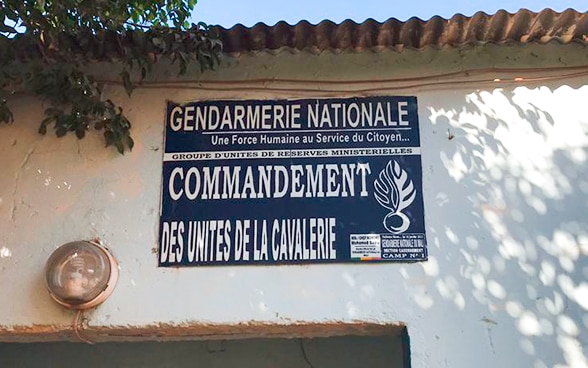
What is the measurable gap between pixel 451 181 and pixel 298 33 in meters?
1.19

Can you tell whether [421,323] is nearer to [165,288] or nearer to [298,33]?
[165,288]

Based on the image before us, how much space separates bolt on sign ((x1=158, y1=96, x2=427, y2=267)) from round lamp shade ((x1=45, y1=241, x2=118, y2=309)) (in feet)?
1.01

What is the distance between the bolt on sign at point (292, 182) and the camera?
4004 mm

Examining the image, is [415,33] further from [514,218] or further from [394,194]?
[514,218]

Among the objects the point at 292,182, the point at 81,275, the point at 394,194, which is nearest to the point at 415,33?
the point at 394,194

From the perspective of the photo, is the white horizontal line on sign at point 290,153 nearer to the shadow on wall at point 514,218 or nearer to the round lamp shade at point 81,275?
the shadow on wall at point 514,218

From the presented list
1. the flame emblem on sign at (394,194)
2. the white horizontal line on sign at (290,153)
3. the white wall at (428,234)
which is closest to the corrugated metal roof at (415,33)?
the white wall at (428,234)

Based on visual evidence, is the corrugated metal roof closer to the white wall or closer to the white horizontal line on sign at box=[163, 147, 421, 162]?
the white wall

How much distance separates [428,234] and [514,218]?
0.47 meters

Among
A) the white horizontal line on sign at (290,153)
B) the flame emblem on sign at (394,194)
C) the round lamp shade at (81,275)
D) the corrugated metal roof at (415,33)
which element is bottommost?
the round lamp shade at (81,275)

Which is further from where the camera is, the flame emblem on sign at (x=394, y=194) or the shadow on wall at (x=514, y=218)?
the flame emblem on sign at (x=394, y=194)

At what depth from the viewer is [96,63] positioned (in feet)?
14.8

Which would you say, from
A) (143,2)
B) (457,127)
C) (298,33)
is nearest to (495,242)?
(457,127)

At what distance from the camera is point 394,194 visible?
4094 millimetres
